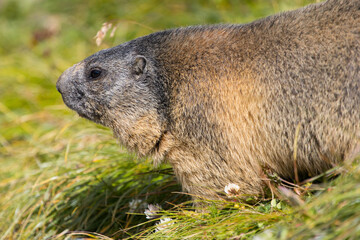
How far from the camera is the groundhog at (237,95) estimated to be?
454cm

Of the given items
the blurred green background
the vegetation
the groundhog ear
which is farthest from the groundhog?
the blurred green background

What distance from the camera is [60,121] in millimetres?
9570

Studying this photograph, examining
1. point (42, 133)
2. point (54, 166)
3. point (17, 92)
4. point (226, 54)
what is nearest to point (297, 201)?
point (226, 54)

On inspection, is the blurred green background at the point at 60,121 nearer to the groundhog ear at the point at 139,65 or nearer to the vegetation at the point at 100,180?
the vegetation at the point at 100,180

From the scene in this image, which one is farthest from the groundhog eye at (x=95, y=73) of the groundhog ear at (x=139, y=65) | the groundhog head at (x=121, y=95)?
the groundhog ear at (x=139, y=65)

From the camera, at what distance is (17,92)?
430 inches

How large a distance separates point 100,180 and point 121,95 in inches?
59.2

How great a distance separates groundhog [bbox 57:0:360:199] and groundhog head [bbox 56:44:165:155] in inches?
0.5

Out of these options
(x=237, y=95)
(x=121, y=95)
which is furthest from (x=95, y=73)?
(x=237, y=95)

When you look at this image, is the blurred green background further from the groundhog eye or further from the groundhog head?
the groundhog eye

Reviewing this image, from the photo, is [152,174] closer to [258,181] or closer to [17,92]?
[258,181]

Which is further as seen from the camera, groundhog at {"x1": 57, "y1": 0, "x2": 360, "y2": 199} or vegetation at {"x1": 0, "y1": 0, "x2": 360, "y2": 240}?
groundhog at {"x1": 57, "y1": 0, "x2": 360, "y2": 199}

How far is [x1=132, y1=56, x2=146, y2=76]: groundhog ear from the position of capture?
557 centimetres

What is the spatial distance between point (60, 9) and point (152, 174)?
10180 mm
